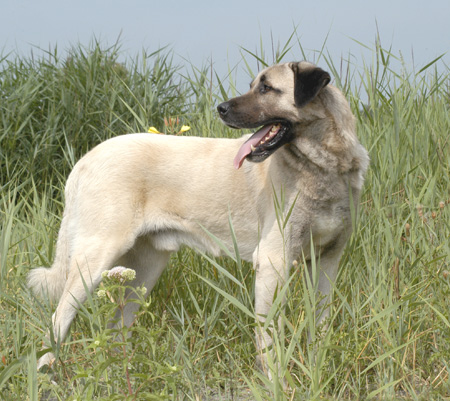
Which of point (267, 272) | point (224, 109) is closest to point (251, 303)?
point (267, 272)

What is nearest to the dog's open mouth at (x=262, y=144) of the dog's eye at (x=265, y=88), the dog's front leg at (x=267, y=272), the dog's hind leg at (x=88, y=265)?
the dog's eye at (x=265, y=88)

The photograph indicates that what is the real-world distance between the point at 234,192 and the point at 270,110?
570 mm

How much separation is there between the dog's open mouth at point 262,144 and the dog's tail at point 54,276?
116 centimetres

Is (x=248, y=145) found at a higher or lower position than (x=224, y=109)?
lower

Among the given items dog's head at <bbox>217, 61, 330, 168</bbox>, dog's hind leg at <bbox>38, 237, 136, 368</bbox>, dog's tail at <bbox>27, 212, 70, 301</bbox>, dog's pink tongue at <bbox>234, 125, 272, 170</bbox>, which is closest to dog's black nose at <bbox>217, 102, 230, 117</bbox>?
dog's head at <bbox>217, 61, 330, 168</bbox>

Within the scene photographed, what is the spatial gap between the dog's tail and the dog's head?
3.81 ft

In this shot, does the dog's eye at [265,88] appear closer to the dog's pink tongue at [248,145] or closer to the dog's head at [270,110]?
the dog's head at [270,110]

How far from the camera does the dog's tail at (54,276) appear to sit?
150 inches

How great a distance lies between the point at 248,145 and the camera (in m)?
3.58

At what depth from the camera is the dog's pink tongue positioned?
3533mm

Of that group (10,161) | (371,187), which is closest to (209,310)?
(371,187)

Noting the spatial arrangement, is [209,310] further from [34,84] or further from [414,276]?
[34,84]

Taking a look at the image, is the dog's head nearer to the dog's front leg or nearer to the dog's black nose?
the dog's black nose

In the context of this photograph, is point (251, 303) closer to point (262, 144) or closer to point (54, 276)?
point (262, 144)
